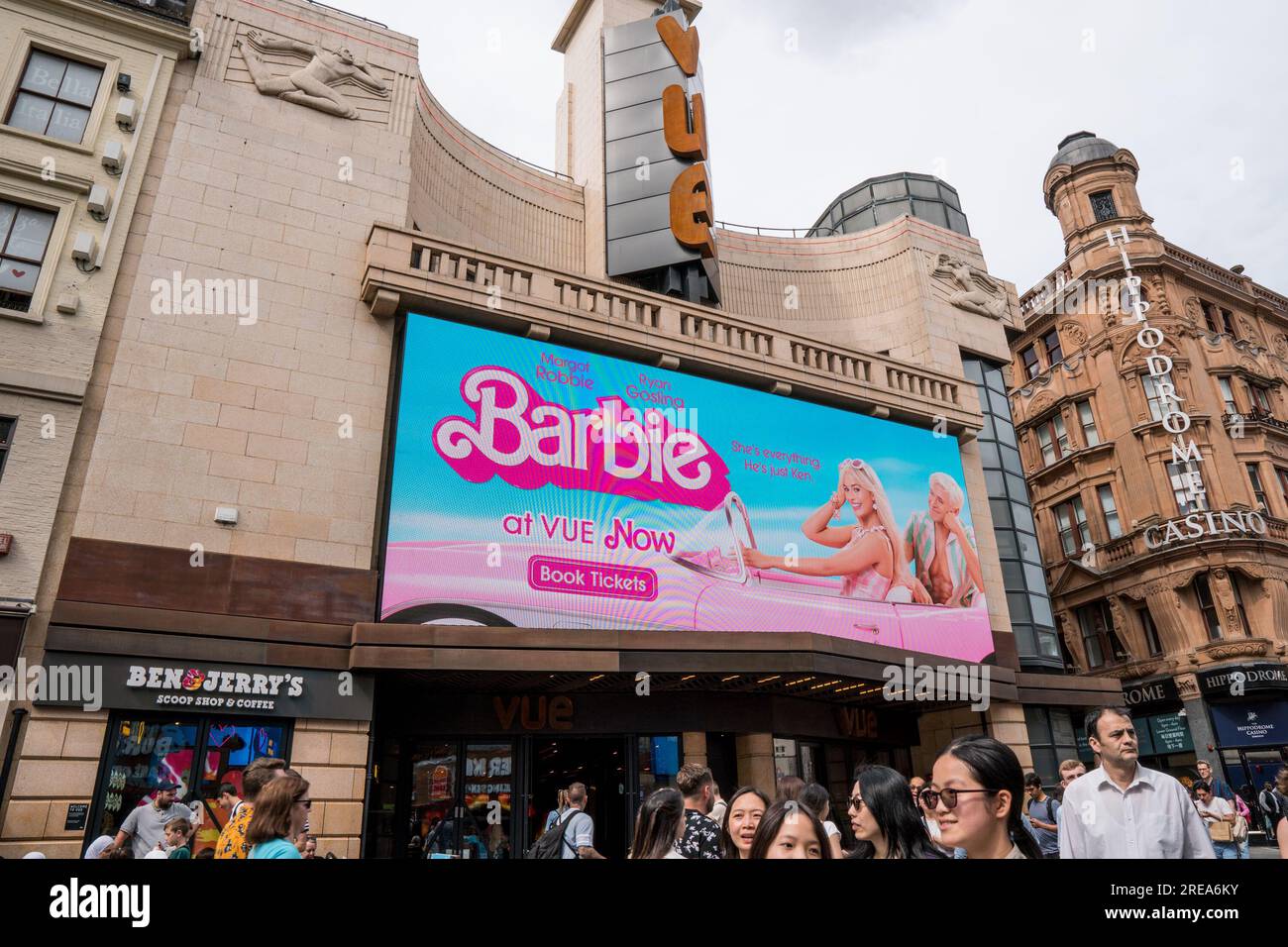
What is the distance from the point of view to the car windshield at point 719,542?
57.2 feet

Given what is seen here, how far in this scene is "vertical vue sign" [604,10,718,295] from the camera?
2280 cm

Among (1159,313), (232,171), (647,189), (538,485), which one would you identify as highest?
(1159,313)

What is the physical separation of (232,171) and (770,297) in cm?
1605

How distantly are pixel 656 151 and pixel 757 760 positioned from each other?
56.1 feet

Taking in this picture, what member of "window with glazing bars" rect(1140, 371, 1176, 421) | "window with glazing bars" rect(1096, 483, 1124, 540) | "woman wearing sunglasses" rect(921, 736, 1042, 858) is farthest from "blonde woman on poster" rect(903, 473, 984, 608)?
"woman wearing sunglasses" rect(921, 736, 1042, 858)

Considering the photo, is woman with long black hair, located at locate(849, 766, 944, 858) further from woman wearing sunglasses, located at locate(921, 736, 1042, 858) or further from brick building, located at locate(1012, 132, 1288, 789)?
brick building, located at locate(1012, 132, 1288, 789)

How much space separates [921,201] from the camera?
30.0m

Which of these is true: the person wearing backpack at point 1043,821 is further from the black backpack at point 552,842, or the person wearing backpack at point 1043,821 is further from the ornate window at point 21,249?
the ornate window at point 21,249

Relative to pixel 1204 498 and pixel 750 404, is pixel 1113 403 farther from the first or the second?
pixel 750 404

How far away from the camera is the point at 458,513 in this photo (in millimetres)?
15219

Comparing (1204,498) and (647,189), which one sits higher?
(647,189)

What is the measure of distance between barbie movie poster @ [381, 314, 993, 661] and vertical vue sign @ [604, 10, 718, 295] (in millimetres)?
5358

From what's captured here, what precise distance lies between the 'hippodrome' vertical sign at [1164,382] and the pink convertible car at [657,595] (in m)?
17.5
